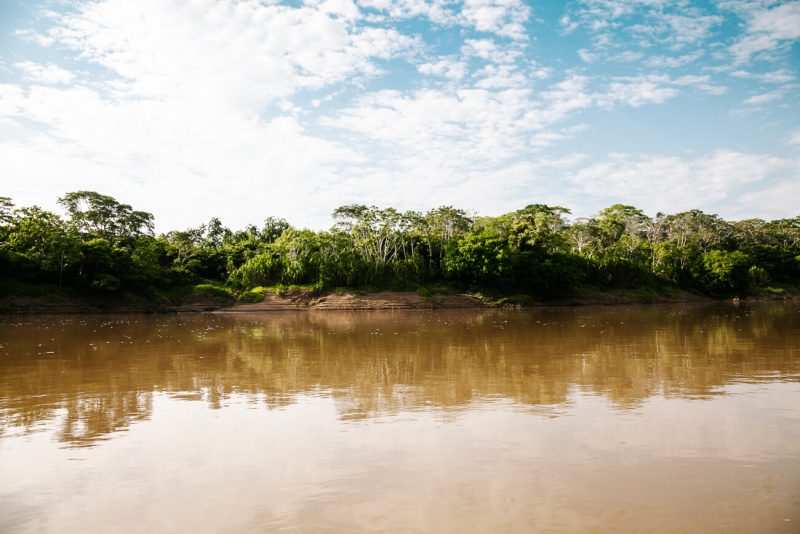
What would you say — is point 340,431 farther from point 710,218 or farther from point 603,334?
point 710,218

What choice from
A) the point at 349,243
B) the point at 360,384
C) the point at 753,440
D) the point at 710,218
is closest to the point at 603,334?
the point at 360,384

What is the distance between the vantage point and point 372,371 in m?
14.1

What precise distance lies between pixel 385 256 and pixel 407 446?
5224 centimetres

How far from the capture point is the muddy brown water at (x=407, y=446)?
5.25 metres

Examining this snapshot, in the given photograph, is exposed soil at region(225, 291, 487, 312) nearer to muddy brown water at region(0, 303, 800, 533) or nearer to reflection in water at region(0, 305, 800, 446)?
reflection in water at region(0, 305, 800, 446)

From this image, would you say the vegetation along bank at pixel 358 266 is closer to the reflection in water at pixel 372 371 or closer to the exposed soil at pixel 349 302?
the exposed soil at pixel 349 302

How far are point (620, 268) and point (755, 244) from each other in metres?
36.4

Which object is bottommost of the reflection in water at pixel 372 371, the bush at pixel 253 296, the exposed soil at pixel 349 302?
the reflection in water at pixel 372 371

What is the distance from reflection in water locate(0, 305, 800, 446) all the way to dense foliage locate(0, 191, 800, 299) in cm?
2732

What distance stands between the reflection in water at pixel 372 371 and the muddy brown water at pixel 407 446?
91 millimetres

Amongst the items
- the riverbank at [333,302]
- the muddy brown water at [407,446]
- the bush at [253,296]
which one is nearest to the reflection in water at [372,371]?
the muddy brown water at [407,446]

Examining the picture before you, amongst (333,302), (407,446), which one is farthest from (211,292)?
(407,446)

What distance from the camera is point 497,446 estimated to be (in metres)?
7.22

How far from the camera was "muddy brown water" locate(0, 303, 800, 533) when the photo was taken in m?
5.25
